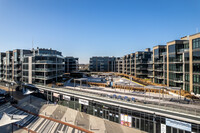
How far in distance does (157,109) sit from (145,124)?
4.10 metres

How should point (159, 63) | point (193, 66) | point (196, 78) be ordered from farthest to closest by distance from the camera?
point (159, 63) → point (193, 66) → point (196, 78)

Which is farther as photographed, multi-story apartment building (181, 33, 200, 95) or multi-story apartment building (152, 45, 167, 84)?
multi-story apartment building (152, 45, 167, 84)

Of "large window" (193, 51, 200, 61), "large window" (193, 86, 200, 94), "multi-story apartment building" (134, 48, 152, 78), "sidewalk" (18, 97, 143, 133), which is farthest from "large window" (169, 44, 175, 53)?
"sidewalk" (18, 97, 143, 133)

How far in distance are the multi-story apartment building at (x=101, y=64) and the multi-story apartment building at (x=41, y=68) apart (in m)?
65.9

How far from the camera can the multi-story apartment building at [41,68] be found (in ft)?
128

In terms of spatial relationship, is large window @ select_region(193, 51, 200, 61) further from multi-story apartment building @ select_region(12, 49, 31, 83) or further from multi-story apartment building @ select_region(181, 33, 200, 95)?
multi-story apartment building @ select_region(12, 49, 31, 83)

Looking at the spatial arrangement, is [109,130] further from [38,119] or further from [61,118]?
[38,119]

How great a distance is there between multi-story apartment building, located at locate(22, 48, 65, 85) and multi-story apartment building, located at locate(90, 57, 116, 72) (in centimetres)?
6591

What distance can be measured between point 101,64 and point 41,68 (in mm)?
75559

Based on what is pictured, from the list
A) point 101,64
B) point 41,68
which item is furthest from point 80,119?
point 101,64

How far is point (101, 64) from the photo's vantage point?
11144 centimetres

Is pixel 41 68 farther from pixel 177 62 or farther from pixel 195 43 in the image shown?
pixel 195 43

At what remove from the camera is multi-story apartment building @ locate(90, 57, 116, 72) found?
365ft

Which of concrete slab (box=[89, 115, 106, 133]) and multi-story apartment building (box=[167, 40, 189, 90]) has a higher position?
multi-story apartment building (box=[167, 40, 189, 90])
